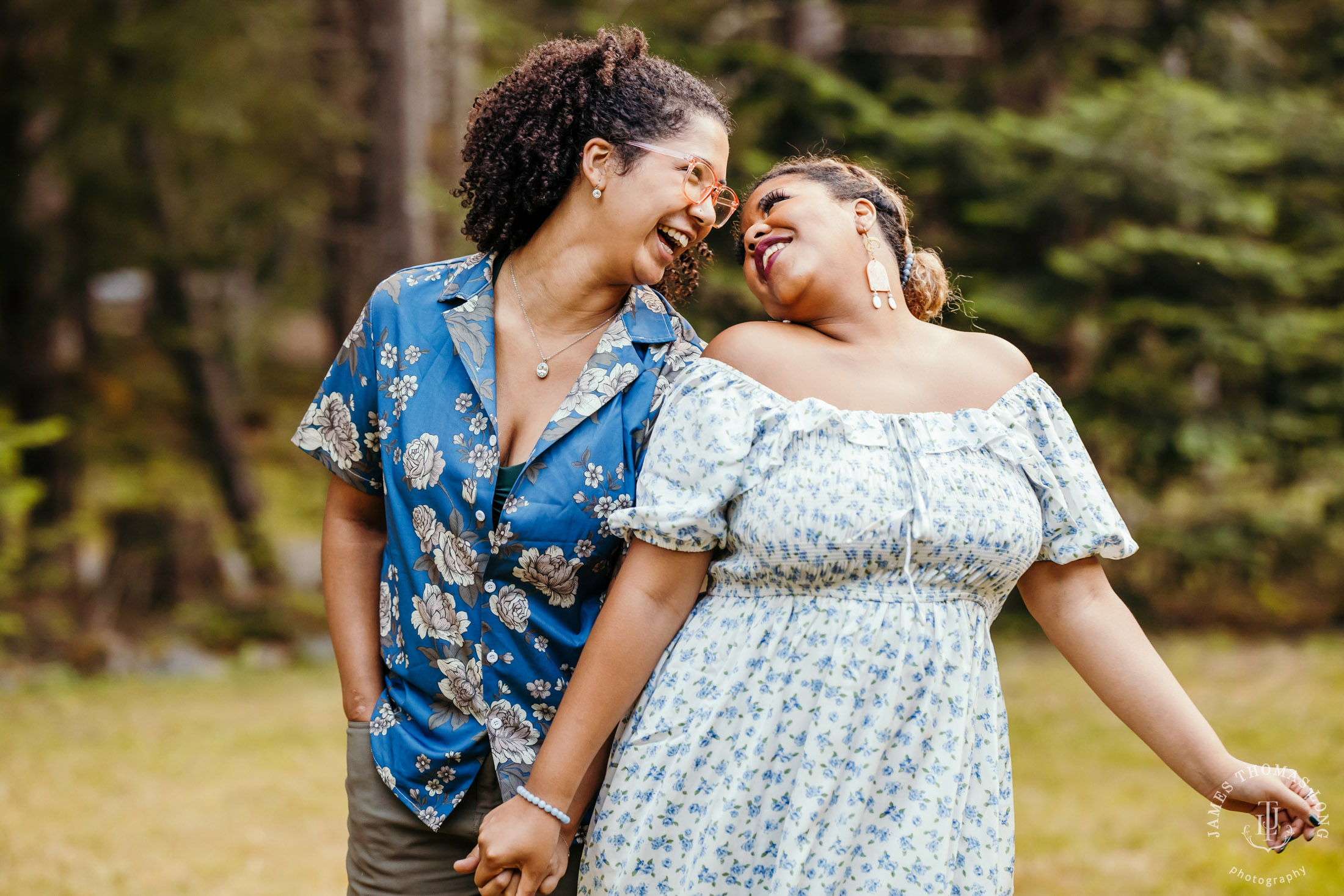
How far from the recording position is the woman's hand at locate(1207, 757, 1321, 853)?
1863mm

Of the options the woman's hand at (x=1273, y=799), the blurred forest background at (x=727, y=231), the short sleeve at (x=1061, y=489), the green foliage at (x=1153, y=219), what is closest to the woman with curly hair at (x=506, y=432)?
the short sleeve at (x=1061, y=489)

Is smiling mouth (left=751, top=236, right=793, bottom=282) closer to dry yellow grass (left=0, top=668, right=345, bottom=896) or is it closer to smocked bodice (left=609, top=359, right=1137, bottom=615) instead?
smocked bodice (left=609, top=359, right=1137, bottom=615)

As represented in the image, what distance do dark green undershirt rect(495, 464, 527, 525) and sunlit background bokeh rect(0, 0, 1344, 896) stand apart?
278 cm

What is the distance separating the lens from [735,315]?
6004 millimetres

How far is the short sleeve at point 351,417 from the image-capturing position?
2102 mm

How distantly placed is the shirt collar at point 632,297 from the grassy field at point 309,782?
308 centimetres

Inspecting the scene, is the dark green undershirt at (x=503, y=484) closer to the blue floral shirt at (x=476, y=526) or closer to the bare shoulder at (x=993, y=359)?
the blue floral shirt at (x=476, y=526)

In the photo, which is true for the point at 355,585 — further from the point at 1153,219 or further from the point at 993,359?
the point at 1153,219

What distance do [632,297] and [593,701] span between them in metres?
0.73

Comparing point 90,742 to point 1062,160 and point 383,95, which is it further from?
point 1062,160

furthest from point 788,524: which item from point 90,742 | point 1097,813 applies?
point 90,742

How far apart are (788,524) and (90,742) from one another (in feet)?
19.4

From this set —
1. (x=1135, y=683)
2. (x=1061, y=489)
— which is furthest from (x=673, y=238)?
(x=1135, y=683)

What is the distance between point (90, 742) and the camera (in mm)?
6414
